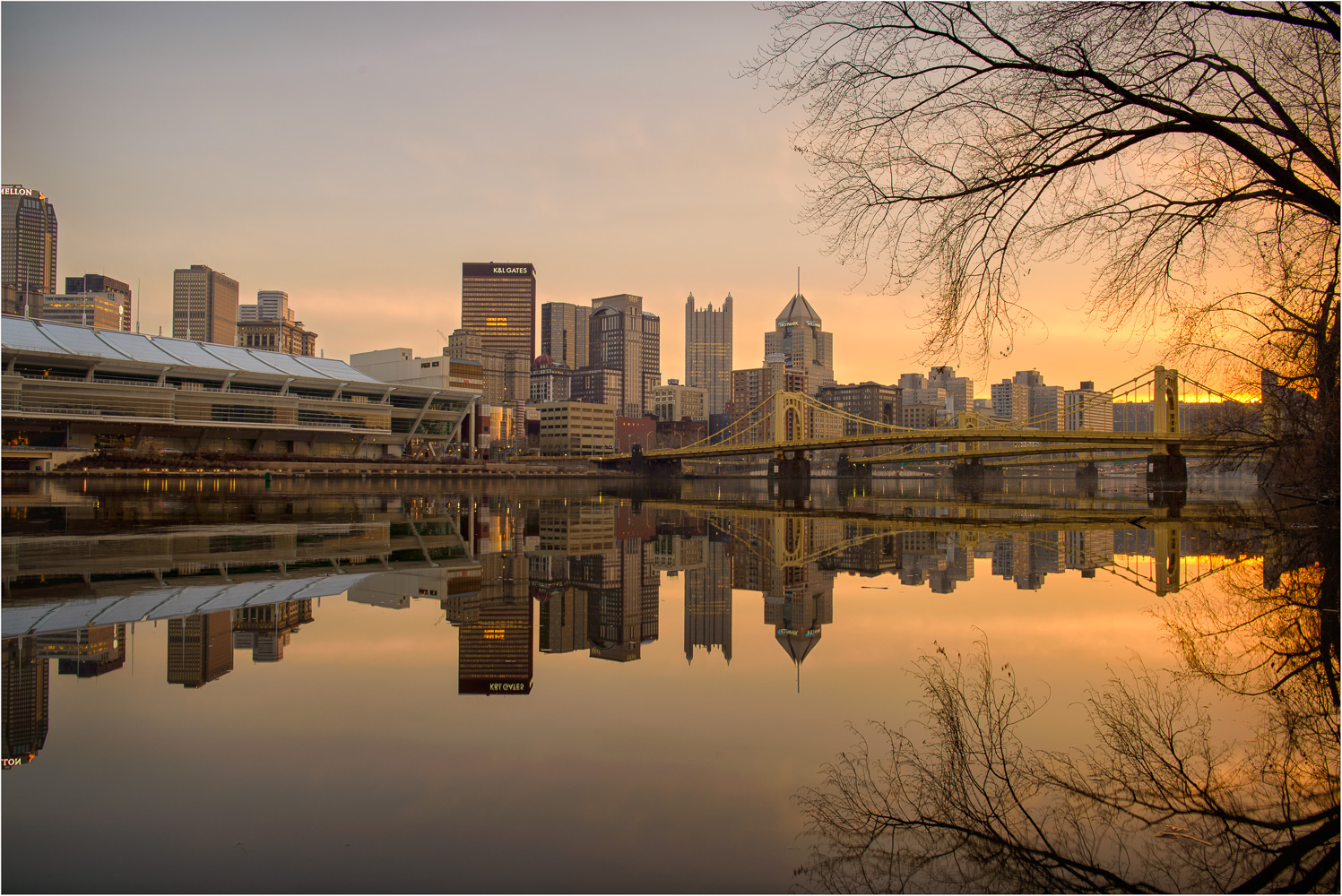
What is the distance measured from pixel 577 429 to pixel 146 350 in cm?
8192

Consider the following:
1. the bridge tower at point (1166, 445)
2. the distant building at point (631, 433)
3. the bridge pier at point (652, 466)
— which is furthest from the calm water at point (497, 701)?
the distant building at point (631, 433)

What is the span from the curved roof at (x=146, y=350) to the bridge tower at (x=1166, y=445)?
259ft

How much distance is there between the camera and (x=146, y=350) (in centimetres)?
7262

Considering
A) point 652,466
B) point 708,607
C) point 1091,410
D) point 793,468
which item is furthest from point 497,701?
point 1091,410

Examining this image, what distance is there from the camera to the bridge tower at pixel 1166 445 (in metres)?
56.6

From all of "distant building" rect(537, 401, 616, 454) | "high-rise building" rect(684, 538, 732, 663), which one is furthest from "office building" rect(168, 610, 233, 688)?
"distant building" rect(537, 401, 616, 454)

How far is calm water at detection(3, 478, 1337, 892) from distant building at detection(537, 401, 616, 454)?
135383 millimetres

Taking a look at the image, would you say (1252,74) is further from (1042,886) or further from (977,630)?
(1042,886)

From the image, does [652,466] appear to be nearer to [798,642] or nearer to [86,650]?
[798,642]

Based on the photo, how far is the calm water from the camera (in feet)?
9.23

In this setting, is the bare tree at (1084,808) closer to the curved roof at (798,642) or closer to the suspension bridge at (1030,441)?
the curved roof at (798,642)

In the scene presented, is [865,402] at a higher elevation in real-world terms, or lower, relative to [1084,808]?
higher

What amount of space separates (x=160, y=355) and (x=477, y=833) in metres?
85.9

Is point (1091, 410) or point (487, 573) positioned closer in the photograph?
point (487, 573)
